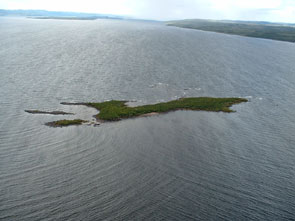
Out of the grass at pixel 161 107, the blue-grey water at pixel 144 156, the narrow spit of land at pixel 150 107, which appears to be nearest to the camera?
the blue-grey water at pixel 144 156

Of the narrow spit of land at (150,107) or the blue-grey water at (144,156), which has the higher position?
the narrow spit of land at (150,107)

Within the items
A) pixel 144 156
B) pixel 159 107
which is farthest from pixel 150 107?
pixel 144 156

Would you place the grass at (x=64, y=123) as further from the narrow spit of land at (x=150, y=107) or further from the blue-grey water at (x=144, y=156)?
the blue-grey water at (x=144, y=156)

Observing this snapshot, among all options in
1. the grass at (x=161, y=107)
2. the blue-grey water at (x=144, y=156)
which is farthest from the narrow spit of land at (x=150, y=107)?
the blue-grey water at (x=144, y=156)

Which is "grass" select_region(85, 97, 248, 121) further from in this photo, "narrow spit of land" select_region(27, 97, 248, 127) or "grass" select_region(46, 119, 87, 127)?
"grass" select_region(46, 119, 87, 127)

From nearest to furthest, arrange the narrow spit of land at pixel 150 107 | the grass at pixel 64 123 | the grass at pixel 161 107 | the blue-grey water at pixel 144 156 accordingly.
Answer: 1. the blue-grey water at pixel 144 156
2. the grass at pixel 64 123
3. the narrow spit of land at pixel 150 107
4. the grass at pixel 161 107

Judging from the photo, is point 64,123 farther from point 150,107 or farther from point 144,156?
point 150,107

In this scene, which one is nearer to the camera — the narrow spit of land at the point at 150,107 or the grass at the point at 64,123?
the grass at the point at 64,123
